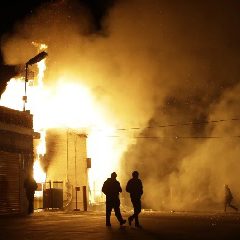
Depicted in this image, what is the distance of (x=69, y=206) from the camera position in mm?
31672

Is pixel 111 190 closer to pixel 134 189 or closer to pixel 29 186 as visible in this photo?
pixel 134 189

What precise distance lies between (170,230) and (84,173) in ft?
69.4

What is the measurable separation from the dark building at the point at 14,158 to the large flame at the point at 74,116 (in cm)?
829

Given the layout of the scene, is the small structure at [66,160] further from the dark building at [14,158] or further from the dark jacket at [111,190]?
the dark jacket at [111,190]

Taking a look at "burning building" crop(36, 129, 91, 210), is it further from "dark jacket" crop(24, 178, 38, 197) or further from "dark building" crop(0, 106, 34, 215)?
"dark jacket" crop(24, 178, 38, 197)

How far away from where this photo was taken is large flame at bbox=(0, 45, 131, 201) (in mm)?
33875

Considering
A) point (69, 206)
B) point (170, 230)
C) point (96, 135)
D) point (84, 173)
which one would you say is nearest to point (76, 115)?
point (96, 135)

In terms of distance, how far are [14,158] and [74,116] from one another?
13.7 metres

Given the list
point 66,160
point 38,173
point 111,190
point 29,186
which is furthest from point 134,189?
point 66,160

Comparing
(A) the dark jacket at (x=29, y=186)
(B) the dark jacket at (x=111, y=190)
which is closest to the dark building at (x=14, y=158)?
(A) the dark jacket at (x=29, y=186)

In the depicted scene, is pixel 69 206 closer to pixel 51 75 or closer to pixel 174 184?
pixel 51 75

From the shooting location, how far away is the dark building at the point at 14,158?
70.9 feet

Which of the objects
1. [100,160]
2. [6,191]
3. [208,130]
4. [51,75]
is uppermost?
[51,75]

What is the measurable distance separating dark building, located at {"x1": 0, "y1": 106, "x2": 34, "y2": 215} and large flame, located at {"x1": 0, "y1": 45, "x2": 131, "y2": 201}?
27.2 ft
